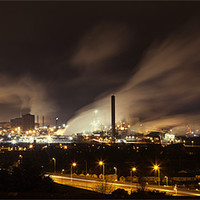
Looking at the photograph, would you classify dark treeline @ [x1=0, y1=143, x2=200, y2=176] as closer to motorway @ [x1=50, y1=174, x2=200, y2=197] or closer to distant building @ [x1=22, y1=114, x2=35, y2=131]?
motorway @ [x1=50, y1=174, x2=200, y2=197]

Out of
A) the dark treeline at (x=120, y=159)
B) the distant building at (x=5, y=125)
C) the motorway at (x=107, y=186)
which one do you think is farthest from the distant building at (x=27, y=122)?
the motorway at (x=107, y=186)

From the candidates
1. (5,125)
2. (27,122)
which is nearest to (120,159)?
(27,122)

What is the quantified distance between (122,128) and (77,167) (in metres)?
58.0

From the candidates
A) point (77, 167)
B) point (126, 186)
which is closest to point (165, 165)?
point (77, 167)

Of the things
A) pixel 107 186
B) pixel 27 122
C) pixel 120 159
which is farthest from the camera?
pixel 27 122

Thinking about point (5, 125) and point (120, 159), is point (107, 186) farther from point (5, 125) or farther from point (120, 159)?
point (5, 125)

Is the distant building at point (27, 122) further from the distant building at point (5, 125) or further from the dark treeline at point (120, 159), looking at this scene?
the dark treeline at point (120, 159)

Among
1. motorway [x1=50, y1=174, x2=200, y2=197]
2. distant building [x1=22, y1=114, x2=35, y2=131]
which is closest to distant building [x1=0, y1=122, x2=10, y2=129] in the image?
distant building [x1=22, y1=114, x2=35, y2=131]

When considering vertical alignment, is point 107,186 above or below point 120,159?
above

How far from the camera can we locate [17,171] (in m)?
A: 9.34

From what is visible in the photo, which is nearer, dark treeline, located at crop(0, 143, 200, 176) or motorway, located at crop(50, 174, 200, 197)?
motorway, located at crop(50, 174, 200, 197)

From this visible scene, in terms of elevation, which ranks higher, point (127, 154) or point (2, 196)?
point (2, 196)

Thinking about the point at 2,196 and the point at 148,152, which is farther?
the point at 148,152

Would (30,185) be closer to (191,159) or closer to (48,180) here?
(48,180)
